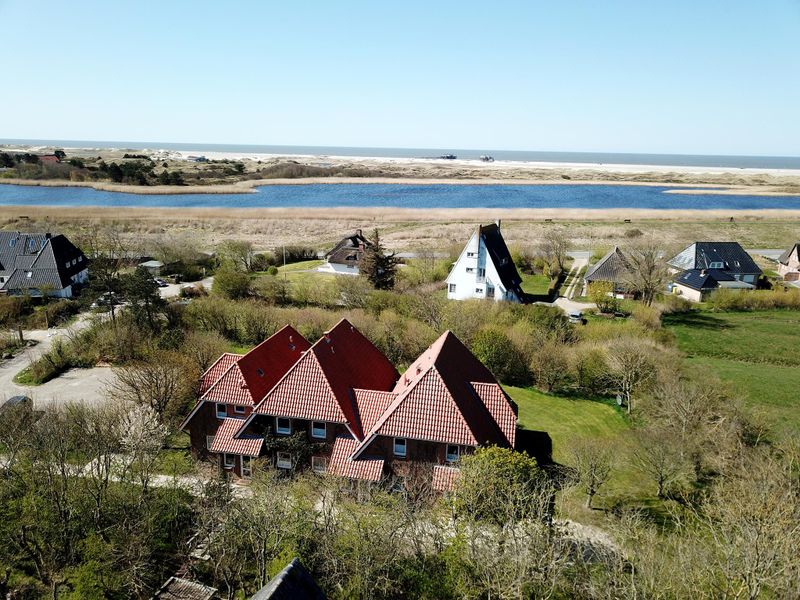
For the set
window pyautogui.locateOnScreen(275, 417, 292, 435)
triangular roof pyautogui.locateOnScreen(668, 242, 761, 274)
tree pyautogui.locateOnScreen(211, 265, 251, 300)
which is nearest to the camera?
window pyautogui.locateOnScreen(275, 417, 292, 435)

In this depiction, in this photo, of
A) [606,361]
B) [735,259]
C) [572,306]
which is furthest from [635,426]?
[735,259]

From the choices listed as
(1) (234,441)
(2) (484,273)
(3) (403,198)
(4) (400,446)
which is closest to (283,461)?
(1) (234,441)

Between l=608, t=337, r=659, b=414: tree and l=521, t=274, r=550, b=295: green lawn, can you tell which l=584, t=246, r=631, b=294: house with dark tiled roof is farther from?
l=608, t=337, r=659, b=414: tree

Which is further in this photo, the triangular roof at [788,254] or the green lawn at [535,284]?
the triangular roof at [788,254]

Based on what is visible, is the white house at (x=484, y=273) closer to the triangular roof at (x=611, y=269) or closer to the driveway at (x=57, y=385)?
the triangular roof at (x=611, y=269)

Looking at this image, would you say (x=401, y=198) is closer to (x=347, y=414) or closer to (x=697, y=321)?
(x=697, y=321)

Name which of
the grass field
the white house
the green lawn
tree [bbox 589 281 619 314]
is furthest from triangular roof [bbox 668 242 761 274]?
the white house

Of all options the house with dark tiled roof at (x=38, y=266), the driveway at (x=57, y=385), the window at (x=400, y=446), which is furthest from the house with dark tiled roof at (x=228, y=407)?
the house with dark tiled roof at (x=38, y=266)
